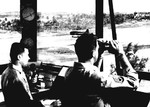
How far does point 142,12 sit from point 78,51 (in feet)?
5.00

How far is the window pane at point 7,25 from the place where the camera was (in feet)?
11.6

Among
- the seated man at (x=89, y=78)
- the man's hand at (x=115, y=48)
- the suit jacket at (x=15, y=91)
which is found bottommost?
the suit jacket at (x=15, y=91)

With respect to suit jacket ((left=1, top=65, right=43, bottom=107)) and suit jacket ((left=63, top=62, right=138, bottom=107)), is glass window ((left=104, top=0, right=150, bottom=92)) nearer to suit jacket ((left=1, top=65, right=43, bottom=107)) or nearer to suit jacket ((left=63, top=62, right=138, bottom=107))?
suit jacket ((left=63, top=62, right=138, bottom=107))

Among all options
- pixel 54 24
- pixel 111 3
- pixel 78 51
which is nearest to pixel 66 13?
pixel 54 24

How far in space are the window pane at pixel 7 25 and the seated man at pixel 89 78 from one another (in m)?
2.18

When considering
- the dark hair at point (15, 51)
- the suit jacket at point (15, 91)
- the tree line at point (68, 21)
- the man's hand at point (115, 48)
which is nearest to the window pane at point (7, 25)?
the tree line at point (68, 21)

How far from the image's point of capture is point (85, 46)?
1.61 metres

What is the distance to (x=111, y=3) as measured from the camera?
3010mm

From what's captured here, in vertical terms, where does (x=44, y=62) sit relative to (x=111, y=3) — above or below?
below

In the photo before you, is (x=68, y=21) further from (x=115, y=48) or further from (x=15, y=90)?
(x=115, y=48)

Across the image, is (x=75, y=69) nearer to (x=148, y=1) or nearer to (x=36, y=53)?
(x=148, y=1)

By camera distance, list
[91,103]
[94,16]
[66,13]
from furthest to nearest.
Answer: [66,13] < [94,16] < [91,103]

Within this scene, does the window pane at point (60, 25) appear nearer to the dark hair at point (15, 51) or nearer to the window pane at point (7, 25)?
the window pane at point (7, 25)

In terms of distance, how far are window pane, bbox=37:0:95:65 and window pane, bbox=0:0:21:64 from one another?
361mm
